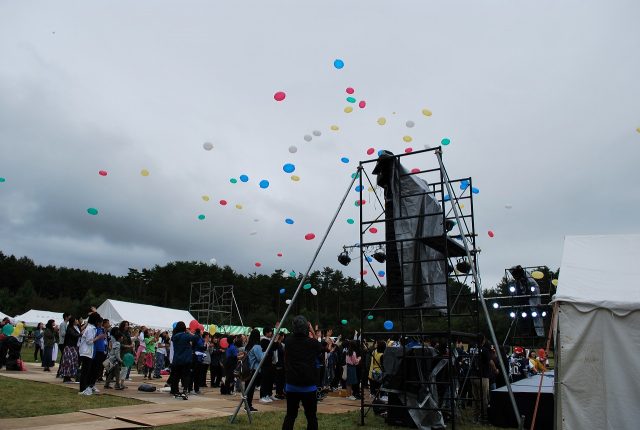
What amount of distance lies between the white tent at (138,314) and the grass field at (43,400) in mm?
15867

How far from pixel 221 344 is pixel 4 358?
292 inches

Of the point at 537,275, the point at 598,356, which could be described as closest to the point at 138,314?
the point at 537,275

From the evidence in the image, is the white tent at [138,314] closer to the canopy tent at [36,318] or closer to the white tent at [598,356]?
the canopy tent at [36,318]

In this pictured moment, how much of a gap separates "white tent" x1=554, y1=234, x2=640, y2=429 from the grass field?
311 inches

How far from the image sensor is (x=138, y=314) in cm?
2928

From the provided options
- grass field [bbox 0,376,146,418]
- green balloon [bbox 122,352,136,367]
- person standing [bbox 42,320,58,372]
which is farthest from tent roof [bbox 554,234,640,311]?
person standing [bbox 42,320,58,372]

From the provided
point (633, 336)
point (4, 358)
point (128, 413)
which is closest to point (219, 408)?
point (128, 413)

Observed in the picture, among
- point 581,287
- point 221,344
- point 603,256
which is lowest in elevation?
point 221,344

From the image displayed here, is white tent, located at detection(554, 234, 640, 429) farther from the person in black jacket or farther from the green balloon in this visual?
the green balloon

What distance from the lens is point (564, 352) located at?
640 centimetres

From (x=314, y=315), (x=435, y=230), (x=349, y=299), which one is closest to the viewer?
(x=435, y=230)

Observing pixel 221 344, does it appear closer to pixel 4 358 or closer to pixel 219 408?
pixel 219 408

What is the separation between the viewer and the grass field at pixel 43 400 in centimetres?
797

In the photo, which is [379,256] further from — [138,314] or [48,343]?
[138,314]
